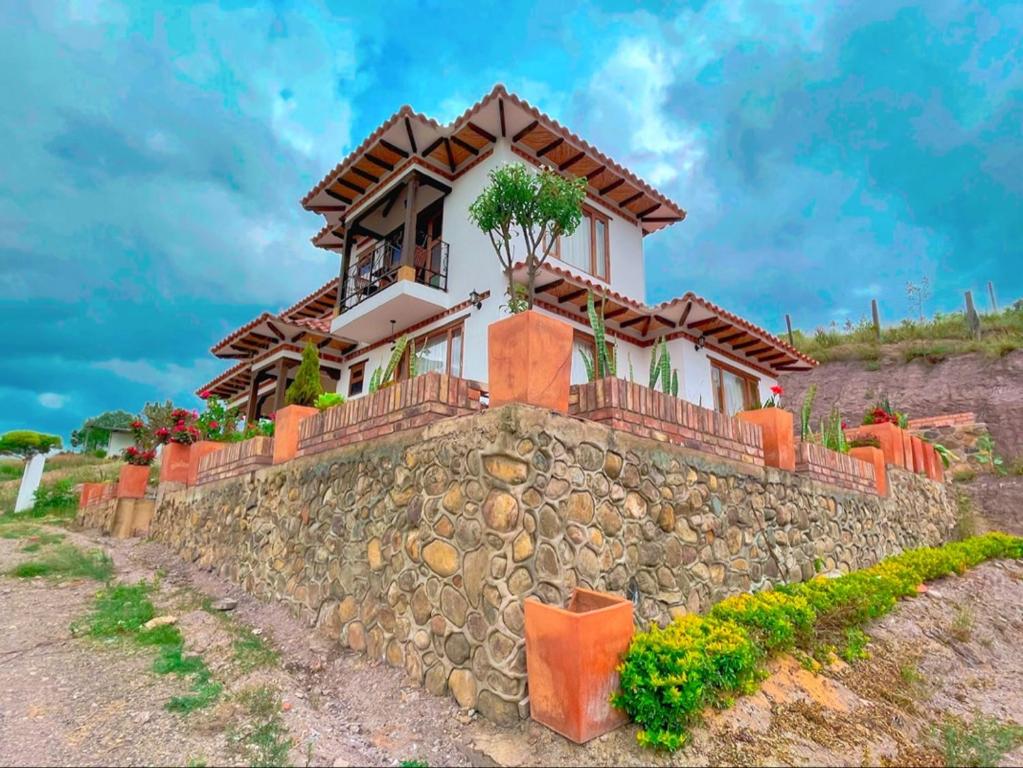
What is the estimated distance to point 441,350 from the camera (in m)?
12.1

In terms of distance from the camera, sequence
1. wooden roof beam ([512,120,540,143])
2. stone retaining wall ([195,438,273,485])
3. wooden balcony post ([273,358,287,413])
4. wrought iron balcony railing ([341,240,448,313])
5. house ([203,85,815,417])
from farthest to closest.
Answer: wooden balcony post ([273,358,287,413]) → wrought iron balcony railing ([341,240,448,313]) → house ([203,85,815,417]) → wooden roof beam ([512,120,540,143]) → stone retaining wall ([195,438,273,485])

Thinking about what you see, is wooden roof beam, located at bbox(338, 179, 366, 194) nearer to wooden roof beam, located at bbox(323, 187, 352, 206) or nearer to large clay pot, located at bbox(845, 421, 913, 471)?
wooden roof beam, located at bbox(323, 187, 352, 206)

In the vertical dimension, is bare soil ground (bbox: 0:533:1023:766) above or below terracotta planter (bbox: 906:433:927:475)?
below

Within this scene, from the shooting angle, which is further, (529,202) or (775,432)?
(529,202)

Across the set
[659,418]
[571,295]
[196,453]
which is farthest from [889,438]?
[196,453]

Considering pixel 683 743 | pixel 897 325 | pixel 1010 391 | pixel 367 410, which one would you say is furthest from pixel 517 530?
pixel 897 325

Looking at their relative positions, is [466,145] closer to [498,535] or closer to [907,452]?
[498,535]

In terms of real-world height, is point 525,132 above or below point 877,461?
above

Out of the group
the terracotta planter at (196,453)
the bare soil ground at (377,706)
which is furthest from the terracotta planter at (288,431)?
the terracotta planter at (196,453)

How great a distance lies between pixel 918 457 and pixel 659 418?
8943 mm

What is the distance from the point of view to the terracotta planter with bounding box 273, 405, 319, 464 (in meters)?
7.07

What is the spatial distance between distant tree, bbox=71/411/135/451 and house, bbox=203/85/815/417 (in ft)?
102

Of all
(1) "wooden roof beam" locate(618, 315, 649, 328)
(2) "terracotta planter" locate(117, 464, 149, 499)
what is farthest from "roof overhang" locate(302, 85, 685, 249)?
(2) "terracotta planter" locate(117, 464, 149, 499)

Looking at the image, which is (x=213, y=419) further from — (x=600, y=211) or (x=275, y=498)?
(x=600, y=211)
